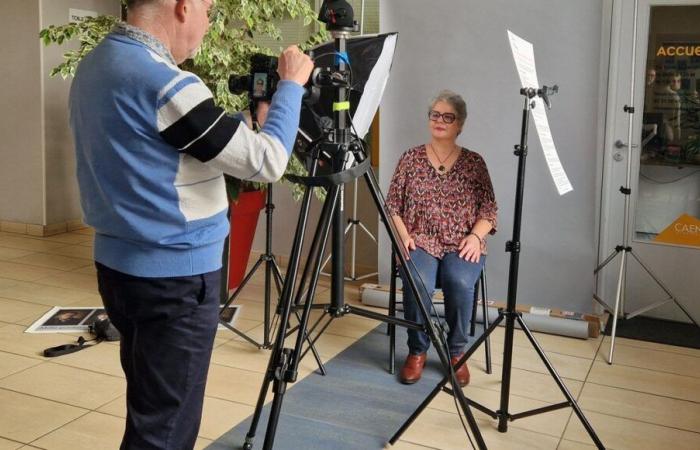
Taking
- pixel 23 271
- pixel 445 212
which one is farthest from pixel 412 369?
pixel 23 271

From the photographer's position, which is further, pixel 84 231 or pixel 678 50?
pixel 84 231

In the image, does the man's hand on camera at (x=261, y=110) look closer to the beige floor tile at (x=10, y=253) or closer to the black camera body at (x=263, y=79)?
the black camera body at (x=263, y=79)

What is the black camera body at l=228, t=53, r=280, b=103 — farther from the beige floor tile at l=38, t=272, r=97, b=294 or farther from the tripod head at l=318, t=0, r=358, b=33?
the beige floor tile at l=38, t=272, r=97, b=294

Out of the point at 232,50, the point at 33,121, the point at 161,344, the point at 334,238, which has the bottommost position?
the point at 161,344

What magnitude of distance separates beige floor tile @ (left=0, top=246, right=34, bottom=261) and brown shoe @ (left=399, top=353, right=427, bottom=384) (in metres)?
2.97

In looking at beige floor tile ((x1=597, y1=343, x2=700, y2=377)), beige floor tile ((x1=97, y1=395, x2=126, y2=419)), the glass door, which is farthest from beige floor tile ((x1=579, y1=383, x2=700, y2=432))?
beige floor tile ((x1=97, y1=395, x2=126, y2=419))

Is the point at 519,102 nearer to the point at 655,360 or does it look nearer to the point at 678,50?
the point at 678,50

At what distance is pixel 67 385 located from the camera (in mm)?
2717

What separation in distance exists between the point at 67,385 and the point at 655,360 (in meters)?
2.48

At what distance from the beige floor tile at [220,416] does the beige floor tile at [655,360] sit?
1623 millimetres

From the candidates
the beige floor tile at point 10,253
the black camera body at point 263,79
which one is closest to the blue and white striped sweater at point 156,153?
the black camera body at point 263,79

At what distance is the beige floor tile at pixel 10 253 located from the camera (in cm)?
461

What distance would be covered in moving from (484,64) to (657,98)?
889 mm

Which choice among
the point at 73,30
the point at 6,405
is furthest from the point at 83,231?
the point at 6,405
